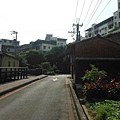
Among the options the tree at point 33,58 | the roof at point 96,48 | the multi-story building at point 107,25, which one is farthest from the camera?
the multi-story building at point 107,25

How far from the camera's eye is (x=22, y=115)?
7.24 metres

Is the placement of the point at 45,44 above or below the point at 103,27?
below

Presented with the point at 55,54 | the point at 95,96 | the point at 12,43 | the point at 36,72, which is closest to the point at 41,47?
the point at 12,43

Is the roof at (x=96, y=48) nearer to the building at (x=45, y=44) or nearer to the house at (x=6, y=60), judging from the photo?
the house at (x=6, y=60)

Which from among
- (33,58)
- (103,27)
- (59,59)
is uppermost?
(103,27)

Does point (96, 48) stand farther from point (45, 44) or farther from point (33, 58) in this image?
point (45, 44)

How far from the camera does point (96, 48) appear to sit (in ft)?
75.9

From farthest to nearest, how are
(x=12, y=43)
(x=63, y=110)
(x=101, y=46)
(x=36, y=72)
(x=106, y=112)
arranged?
(x=12, y=43), (x=36, y=72), (x=101, y=46), (x=63, y=110), (x=106, y=112)

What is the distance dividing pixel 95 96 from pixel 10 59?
73.2 feet

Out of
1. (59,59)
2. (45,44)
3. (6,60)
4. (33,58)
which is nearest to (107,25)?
(45,44)

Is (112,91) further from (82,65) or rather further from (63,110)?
(82,65)

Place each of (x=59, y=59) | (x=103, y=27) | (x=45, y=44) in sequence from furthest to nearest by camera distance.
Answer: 1. (x=45, y=44)
2. (x=103, y=27)
3. (x=59, y=59)

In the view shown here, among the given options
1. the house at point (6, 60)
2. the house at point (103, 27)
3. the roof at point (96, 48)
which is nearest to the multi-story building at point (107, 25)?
the house at point (103, 27)

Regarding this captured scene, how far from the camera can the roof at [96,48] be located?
75.1 ft
